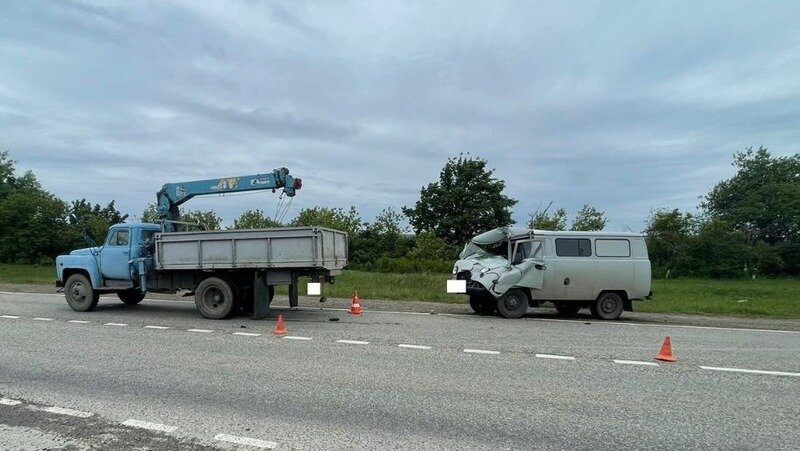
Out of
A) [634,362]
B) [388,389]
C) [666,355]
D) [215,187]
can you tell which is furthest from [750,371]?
[215,187]

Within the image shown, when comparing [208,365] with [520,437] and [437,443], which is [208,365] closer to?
[437,443]

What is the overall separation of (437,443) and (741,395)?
161 inches

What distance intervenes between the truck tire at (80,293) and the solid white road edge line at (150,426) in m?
9.96

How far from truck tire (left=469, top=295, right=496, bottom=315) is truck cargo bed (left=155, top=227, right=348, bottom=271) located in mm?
3999

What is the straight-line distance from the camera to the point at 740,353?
912 centimetres

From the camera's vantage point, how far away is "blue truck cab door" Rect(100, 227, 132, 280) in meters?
13.5

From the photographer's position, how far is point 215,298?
12805mm

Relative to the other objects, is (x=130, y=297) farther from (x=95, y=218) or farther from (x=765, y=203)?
(x=765, y=203)

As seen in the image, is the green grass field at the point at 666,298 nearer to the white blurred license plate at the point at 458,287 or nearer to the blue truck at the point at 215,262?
the white blurred license plate at the point at 458,287

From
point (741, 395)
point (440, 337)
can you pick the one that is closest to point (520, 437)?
point (741, 395)

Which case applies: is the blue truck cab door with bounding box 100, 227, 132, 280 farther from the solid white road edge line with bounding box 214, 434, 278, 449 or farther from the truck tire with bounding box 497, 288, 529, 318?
the solid white road edge line with bounding box 214, 434, 278, 449

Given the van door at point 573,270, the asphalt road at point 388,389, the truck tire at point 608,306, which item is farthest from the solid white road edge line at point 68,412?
the truck tire at point 608,306

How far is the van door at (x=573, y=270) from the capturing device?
44.7ft

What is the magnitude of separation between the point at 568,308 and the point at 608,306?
109cm
